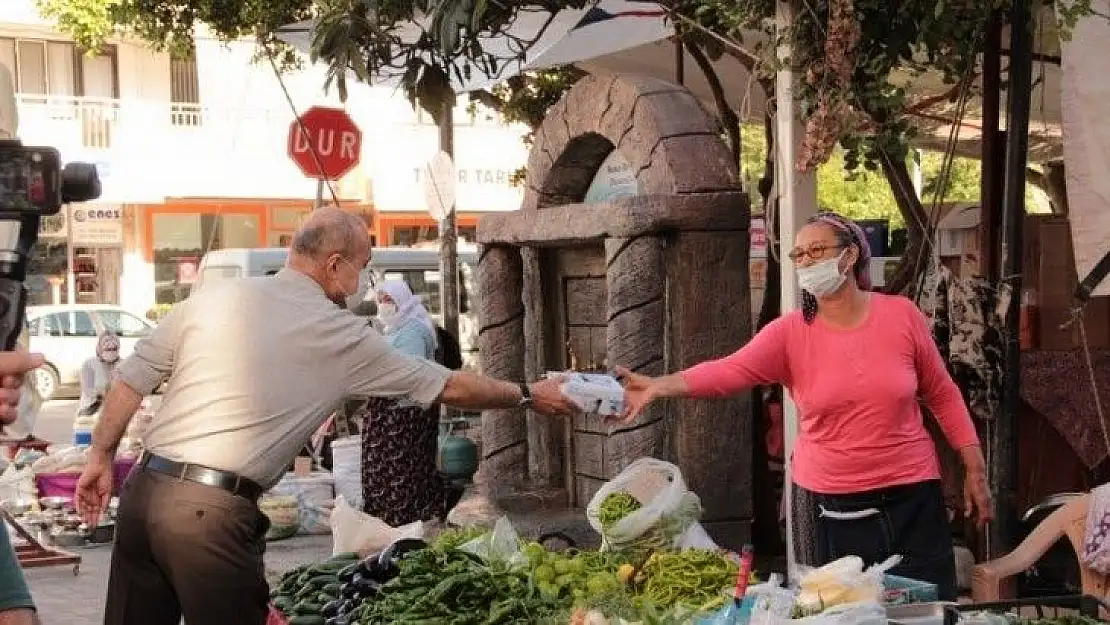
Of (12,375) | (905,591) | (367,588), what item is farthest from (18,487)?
(12,375)

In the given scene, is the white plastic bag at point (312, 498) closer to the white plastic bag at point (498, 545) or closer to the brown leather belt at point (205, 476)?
the white plastic bag at point (498, 545)

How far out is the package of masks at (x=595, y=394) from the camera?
5699mm

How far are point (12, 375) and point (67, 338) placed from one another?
Result: 23.1 meters

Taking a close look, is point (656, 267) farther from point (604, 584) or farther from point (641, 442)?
point (604, 584)

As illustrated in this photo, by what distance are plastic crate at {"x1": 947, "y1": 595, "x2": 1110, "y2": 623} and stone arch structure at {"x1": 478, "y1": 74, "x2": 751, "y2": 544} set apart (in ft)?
10.6

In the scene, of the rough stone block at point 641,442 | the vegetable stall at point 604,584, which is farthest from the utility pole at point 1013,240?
the rough stone block at point 641,442

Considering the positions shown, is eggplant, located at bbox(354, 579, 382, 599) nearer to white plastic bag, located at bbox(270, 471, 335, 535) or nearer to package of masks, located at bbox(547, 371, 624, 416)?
package of masks, located at bbox(547, 371, 624, 416)

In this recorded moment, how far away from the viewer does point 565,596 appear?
5.91 meters

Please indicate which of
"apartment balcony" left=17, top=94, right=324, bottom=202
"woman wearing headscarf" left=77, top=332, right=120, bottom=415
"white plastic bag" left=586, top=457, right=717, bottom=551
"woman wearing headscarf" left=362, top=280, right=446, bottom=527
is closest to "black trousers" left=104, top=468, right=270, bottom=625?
"white plastic bag" left=586, top=457, right=717, bottom=551

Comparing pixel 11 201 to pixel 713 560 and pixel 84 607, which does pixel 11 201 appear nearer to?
pixel 713 560

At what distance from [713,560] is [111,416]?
218 cm

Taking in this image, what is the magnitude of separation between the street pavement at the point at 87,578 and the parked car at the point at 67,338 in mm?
13980

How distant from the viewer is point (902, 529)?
17.3 ft

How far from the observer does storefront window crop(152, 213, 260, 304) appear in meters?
32.3
